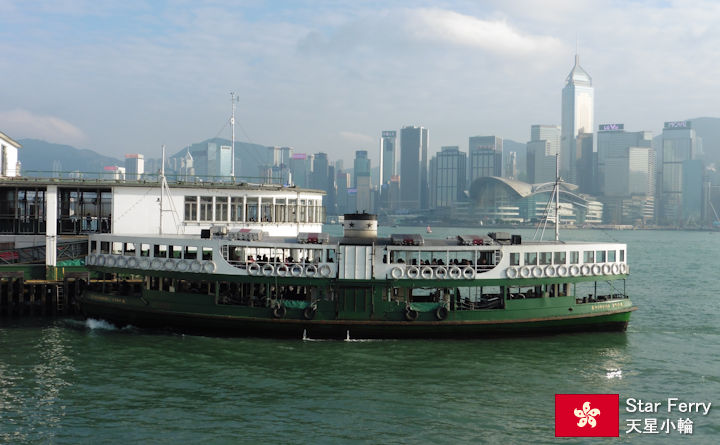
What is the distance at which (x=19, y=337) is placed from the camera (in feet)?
98.8

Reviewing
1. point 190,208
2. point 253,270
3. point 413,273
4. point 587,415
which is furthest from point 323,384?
point 190,208

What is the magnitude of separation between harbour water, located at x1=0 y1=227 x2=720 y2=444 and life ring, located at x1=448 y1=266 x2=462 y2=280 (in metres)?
3.08

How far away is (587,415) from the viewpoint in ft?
68.0

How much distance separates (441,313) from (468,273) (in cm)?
222

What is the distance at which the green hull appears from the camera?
29156 mm

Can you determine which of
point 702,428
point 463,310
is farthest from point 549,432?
point 463,310

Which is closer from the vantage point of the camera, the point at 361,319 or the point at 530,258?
the point at 361,319

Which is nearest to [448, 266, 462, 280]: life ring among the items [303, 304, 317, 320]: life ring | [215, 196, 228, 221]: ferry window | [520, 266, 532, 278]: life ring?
[520, 266, 532, 278]: life ring

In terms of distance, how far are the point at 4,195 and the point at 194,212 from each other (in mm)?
12921

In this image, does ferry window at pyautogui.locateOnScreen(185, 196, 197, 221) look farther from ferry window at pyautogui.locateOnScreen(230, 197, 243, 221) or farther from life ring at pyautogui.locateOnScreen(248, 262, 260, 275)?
life ring at pyautogui.locateOnScreen(248, 262, 260, 275)

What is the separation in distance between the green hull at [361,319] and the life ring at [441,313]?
0.08 m

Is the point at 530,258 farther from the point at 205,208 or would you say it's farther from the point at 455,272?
the point at 205,208

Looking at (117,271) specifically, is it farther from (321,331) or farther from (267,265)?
(321,331)

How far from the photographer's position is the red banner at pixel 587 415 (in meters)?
19.2
